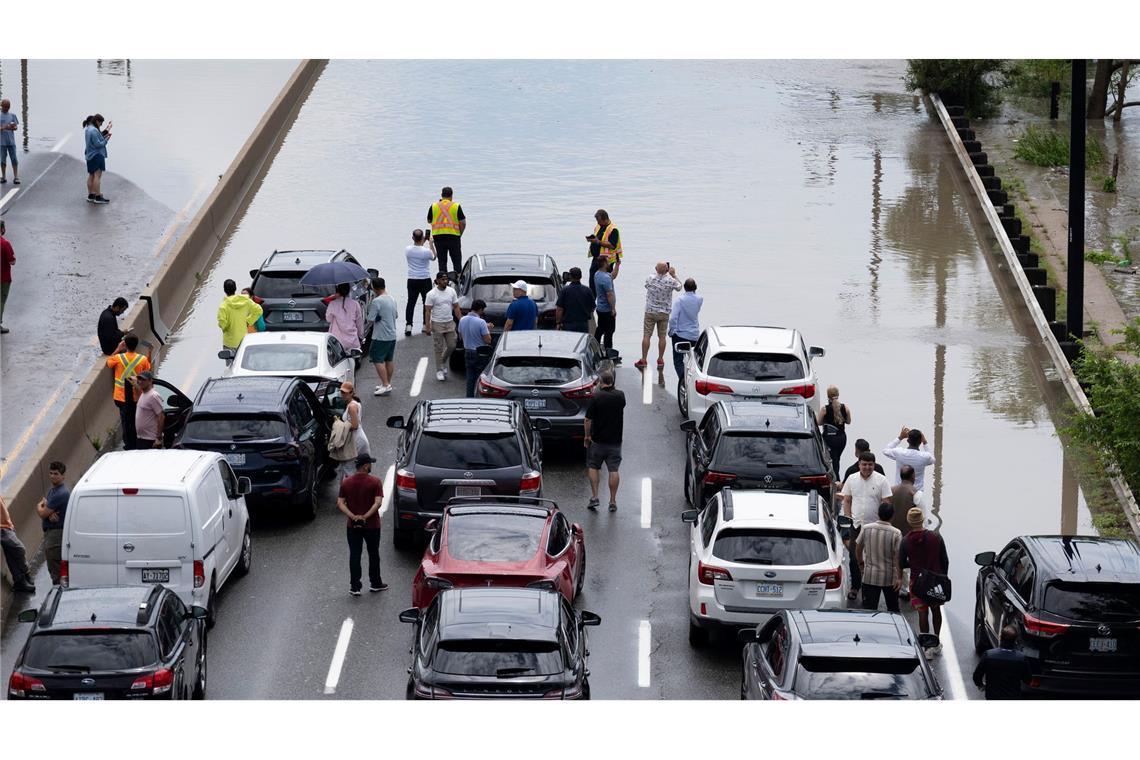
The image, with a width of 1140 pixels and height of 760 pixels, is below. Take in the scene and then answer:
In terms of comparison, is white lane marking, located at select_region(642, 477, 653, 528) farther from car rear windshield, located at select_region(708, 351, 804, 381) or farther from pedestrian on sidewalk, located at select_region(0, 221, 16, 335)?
pedestrian on sidewalk, located at select_region(0, 221, 16, 335)

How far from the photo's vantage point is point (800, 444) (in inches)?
752

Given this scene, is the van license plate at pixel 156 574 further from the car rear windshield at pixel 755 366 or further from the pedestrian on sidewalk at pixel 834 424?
the car rear windshield at pixel 755 366

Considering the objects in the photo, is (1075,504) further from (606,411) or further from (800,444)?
(606,411)

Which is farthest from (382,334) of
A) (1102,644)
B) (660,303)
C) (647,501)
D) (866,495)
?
(1102,644)

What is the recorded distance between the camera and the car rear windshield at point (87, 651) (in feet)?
45.3

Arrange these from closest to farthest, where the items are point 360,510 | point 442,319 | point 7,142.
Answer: point 360,510
point 442,319
point 7,142

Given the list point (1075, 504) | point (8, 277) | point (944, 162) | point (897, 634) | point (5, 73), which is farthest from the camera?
point (5, 73)

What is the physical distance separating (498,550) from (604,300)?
31.2 feet

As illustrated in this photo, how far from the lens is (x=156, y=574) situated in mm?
16531

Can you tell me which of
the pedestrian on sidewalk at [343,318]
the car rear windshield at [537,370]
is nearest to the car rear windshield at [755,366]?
the car rear windshield at [537,370]

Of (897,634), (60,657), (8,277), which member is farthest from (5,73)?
(897,634)

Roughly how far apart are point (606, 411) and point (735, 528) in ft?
12.6

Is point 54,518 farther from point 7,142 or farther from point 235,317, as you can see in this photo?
point 7,142

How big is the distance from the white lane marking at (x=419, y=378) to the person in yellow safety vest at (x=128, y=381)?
13.5 ft
